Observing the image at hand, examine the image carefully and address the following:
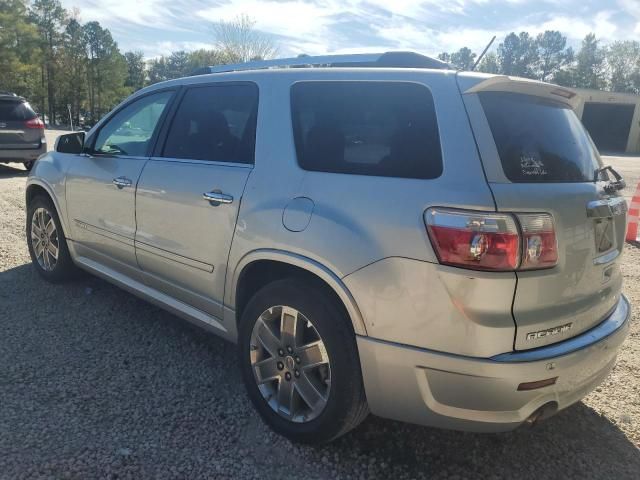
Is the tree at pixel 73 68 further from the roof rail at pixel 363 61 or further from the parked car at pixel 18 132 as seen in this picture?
the roof rail at pixel 363 61

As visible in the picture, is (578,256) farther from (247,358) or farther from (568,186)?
(247,358)

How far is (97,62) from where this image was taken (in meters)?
66.1

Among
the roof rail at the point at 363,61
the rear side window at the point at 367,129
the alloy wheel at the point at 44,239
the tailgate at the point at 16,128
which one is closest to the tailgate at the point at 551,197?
the rear side window at the point at 367,129

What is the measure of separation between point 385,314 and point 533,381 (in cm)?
63

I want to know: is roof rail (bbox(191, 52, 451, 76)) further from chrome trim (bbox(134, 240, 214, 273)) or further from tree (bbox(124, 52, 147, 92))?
tree (bbox(124, 52, 147, 92))

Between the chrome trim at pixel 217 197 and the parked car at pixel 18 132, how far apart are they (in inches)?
400

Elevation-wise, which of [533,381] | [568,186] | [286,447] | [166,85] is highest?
[166,85]

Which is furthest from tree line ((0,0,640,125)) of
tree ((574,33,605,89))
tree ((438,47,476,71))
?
tree ((438,47,476,71))

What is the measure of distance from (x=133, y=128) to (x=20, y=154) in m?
9.07

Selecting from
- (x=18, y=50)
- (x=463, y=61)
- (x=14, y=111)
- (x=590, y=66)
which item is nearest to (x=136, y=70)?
(x=18, y=50)

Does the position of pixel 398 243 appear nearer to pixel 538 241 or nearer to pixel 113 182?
pixel 538 241

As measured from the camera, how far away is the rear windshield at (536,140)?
220 centimetres

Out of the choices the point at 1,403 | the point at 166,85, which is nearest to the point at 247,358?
the point at 1,403

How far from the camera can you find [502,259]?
2.01 m
